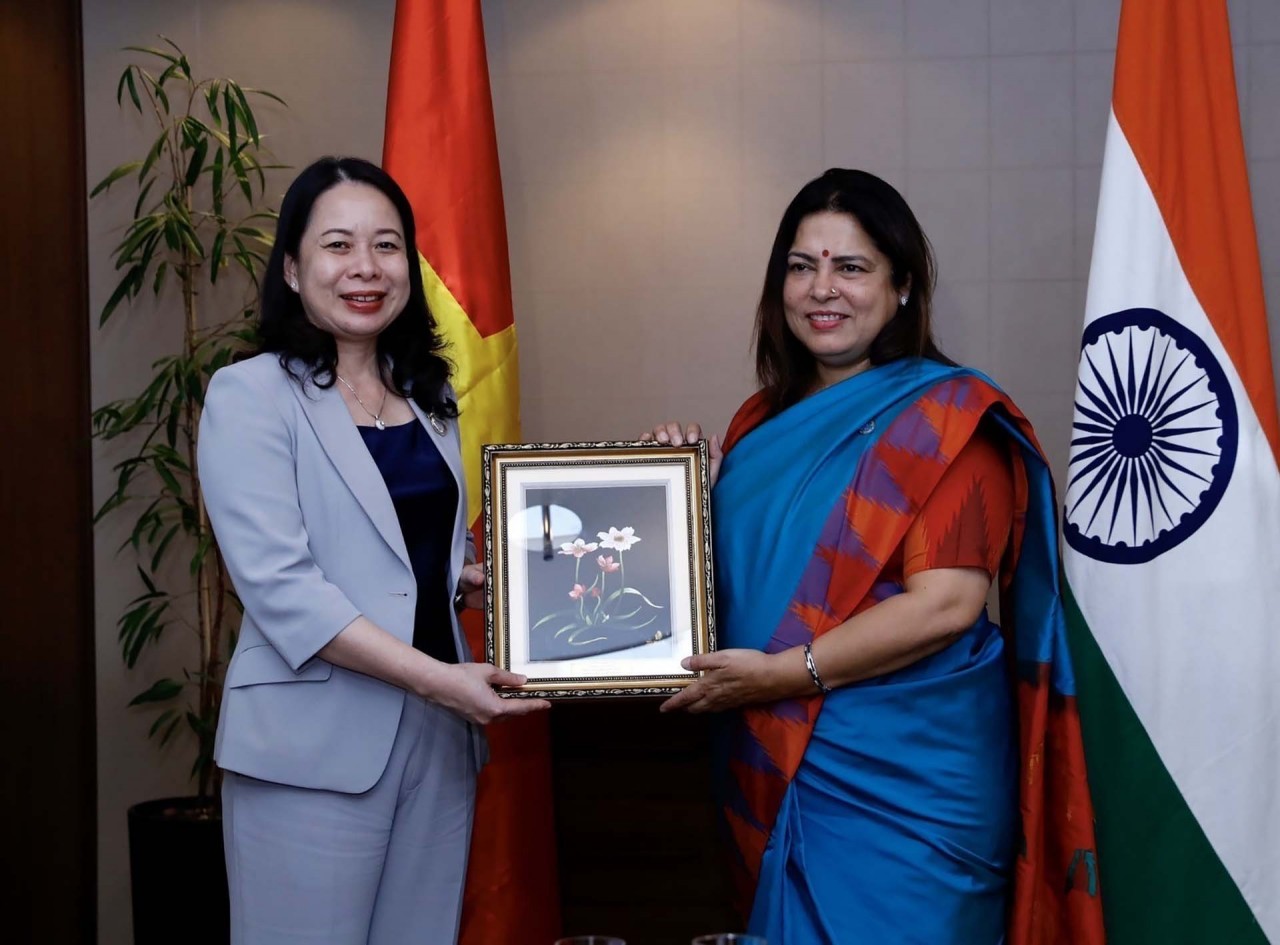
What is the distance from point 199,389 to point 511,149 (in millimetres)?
1031

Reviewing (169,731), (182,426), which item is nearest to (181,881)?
(169,731)

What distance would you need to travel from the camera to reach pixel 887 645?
1.91 meters

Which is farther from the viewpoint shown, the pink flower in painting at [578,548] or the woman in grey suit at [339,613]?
the pink flower in painting at [578,548]

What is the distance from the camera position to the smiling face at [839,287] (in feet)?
6.82

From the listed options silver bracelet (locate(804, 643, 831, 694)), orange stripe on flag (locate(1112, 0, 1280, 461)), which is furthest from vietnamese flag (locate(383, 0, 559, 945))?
orange stripe on flag (locate(1112, 0, 1280, 461))

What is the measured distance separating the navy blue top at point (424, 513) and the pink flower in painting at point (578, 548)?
16 centimetres

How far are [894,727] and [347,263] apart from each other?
3.38ft

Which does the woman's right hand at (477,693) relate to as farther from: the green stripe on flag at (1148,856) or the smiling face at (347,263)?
the green stripe on flag at (1148,856)

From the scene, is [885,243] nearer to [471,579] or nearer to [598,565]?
[598,565]

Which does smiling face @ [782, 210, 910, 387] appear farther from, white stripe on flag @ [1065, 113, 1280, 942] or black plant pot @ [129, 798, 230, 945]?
black plant pot @ [129, 798, 230, 945]

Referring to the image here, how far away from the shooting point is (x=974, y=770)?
1985 mm

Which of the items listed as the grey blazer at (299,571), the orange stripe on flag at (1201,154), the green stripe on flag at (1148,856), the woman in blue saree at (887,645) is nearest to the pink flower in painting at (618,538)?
the woman in blue saree at (887,645)

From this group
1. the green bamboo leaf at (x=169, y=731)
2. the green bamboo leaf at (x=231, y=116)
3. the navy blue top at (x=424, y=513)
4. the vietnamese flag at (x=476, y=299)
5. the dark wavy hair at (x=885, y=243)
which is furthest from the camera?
the green bamboo leaf at (x=169, y=731)

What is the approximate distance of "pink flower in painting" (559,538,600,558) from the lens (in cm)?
191
